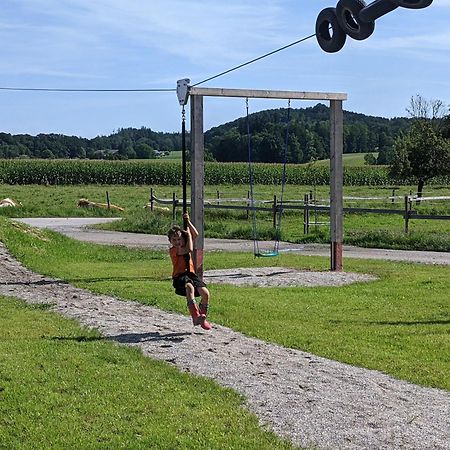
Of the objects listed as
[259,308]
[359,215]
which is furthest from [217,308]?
[359,215]

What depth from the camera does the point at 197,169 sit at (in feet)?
50.8

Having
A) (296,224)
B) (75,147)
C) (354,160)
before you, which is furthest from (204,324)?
(75,147)

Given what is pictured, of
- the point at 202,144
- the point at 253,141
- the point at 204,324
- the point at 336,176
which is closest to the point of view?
the point at 204,324

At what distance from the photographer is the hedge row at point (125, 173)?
69.9 meters

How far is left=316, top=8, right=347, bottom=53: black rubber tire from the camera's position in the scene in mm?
9352

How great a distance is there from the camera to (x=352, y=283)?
1570cm

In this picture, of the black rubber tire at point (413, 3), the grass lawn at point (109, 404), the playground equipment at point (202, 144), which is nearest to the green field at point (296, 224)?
the playground equipment at point (202, 144)

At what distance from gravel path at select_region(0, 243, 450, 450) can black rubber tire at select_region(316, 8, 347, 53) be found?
3.26 meters

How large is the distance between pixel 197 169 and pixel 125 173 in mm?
57607

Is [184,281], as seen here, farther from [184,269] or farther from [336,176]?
[336,176]

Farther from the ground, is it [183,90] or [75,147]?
[183,90]

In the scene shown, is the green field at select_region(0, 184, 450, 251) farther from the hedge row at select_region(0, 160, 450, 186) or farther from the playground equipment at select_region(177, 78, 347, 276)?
the hedge row at select_region(0, 160, 450, 186)

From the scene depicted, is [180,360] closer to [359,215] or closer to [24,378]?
[24,378]

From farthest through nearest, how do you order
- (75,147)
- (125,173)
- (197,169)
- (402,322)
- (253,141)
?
(75,147) → (125,173) → (253,141) → (197,169) → (402,322)
